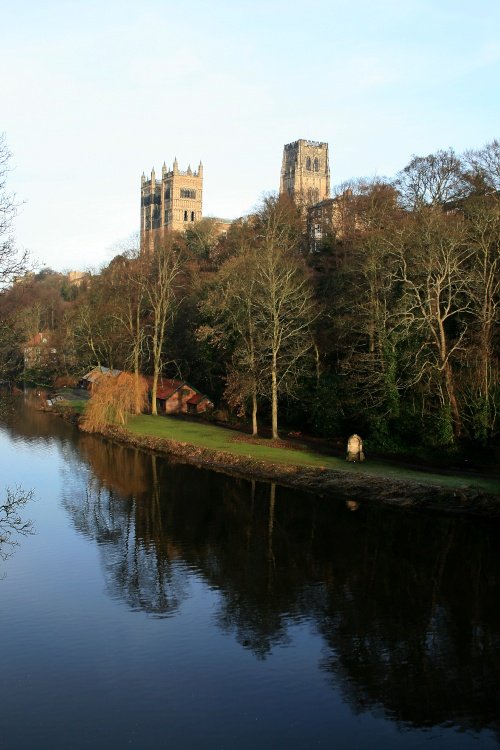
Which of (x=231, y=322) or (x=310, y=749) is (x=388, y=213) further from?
(x=310, y=749)

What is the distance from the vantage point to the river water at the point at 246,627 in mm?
13672

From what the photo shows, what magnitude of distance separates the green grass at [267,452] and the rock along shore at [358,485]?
0.40 meters

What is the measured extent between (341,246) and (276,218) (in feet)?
19.3

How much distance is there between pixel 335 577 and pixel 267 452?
16261 mm

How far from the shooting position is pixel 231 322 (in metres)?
45.8

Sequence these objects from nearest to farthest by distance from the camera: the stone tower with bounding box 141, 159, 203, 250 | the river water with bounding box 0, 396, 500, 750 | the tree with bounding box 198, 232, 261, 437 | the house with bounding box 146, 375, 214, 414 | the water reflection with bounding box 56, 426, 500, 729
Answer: the river water with bounding box 0, 396, 500, 750 → the water reflection with bounding box 56, 426, 500, 729 → the tree with bounding box 198, 232, 261, 437 → the house with bounding box 146, 375, 214, 414 → the stone tower with bounding box 141, 159, 203, 250

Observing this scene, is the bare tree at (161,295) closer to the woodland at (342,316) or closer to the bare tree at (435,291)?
the woodland at (342,316)

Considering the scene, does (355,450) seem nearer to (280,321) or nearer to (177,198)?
(280,321)

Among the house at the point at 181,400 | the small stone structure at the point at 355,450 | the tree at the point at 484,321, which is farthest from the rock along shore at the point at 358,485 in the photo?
the house at the point at 181,400

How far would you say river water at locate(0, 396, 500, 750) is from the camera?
1367 centimetres

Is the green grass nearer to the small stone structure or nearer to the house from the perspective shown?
the small stone structure

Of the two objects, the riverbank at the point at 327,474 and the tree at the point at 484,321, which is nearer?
the riverbank at the point at 327,474

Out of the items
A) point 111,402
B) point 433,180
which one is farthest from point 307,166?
point 111,402

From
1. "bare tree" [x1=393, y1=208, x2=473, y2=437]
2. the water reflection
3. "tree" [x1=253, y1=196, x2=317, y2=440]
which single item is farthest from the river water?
"tree" [x1=253, y1=196, x2=317, y2=440]
